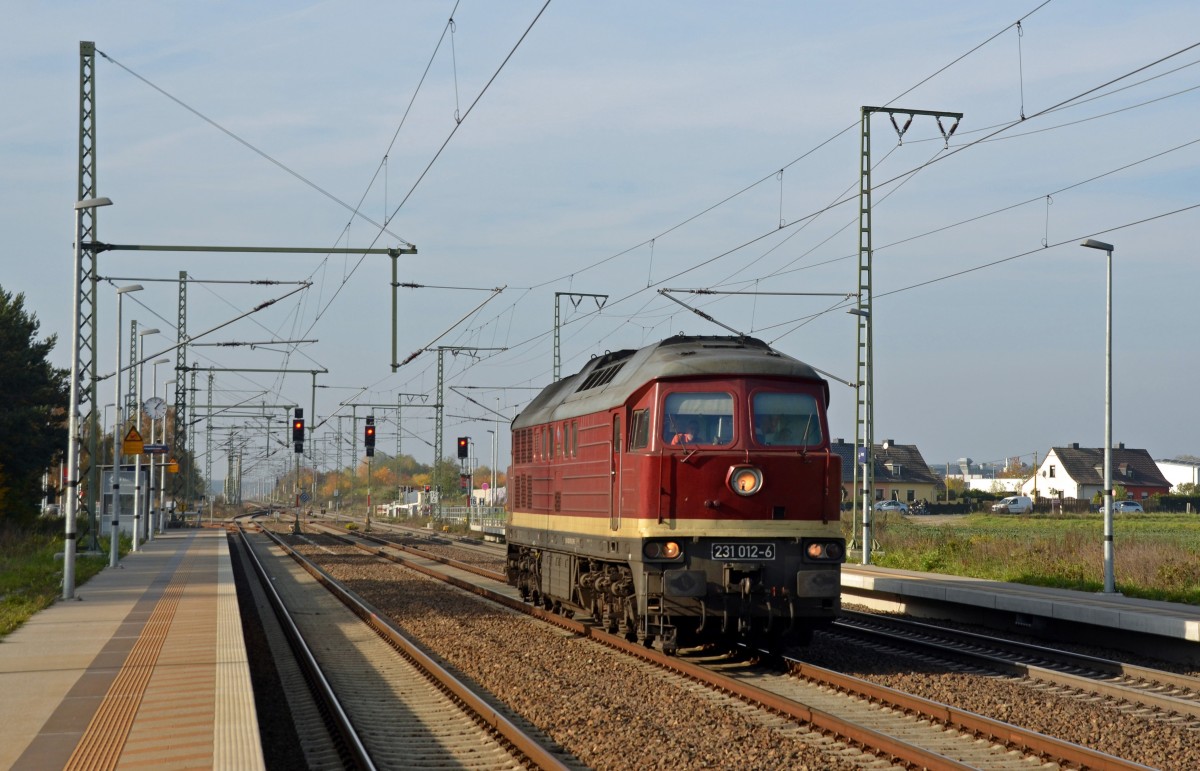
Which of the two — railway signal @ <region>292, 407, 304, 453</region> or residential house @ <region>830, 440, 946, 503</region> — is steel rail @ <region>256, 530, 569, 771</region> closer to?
railway signal @ <region>292, 407, 304, 453</region>

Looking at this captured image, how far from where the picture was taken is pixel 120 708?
1126 centimetres

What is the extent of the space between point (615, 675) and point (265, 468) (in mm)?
145457

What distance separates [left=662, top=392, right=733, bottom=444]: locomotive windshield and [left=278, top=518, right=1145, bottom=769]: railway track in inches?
108

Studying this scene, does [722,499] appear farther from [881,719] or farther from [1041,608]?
[1041,608]

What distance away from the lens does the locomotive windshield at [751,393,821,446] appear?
15.4 m

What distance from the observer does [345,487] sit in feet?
595

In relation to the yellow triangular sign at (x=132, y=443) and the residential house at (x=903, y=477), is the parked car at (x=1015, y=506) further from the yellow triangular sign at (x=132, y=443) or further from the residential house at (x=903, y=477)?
the yellow triangular sign at (x=132, y=443)

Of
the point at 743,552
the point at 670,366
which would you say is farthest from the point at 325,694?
the point at 670,366

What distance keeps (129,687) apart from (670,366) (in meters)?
7.05

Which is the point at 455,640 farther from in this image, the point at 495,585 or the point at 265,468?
the point at 265,468

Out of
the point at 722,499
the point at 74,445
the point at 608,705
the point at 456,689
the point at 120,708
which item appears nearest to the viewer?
the point at 120,708

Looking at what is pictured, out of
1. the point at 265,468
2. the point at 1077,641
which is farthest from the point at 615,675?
the point at 265,468

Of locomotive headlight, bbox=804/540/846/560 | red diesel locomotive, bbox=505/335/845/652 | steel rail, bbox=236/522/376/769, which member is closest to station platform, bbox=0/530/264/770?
steel rail, bbox=236/522/376/769

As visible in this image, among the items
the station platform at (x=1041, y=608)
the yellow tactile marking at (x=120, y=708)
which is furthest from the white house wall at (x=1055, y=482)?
the yellow tactile marking at (x=120, y=708)
